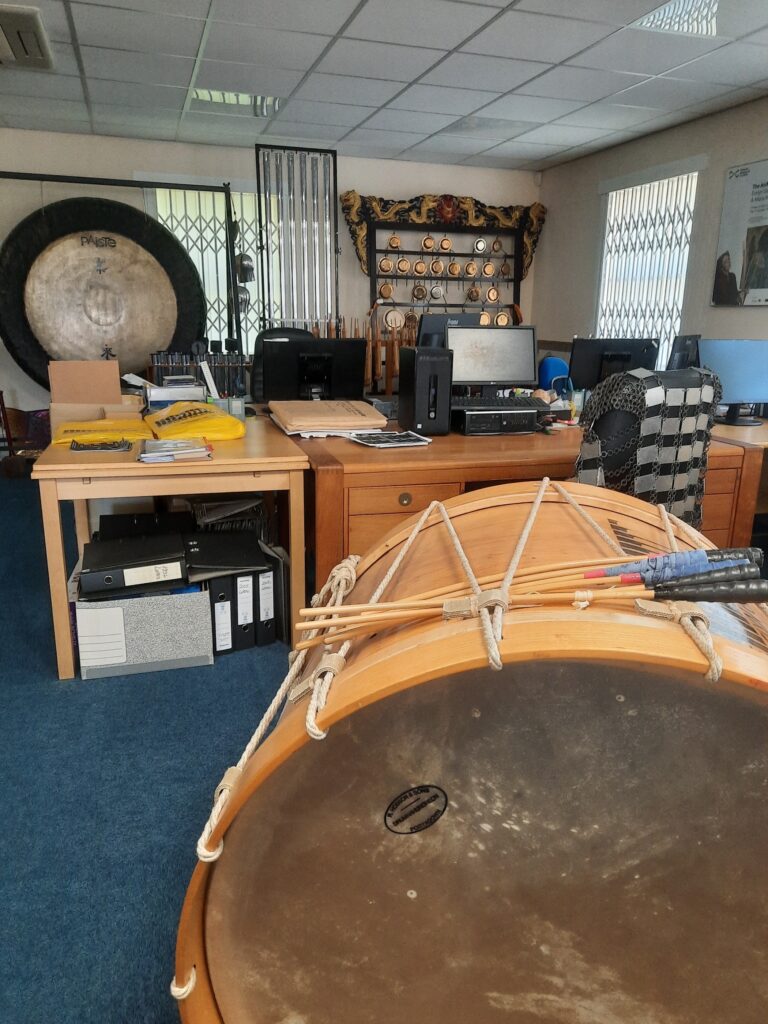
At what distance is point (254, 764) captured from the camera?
1.85ft

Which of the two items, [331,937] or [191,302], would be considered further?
[191,302]

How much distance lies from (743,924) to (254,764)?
459 millimetres

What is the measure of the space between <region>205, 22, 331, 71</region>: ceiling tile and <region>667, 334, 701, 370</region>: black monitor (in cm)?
222

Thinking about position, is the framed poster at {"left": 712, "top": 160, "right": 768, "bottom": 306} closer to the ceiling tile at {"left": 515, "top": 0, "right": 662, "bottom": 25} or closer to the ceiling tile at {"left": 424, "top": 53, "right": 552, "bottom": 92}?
the ceiling tile at {"left": 424, "top": 53, "right": 552, "bottom": 92}

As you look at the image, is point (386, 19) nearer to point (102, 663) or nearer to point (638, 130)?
point (638, 130)

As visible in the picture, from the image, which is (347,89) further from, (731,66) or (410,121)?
(731,66)

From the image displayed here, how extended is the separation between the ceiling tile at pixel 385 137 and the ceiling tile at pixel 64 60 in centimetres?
192

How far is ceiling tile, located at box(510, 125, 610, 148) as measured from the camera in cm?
490

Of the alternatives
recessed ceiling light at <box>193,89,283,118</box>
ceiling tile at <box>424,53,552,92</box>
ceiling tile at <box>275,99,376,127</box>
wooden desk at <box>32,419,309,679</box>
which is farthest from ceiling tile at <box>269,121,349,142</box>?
wooden desk at <box>32,419,309,679</box>

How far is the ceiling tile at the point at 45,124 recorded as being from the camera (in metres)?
4.82

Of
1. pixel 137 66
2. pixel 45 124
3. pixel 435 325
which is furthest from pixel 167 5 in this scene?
pixel 45 124

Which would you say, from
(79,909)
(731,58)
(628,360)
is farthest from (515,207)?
(79,909)

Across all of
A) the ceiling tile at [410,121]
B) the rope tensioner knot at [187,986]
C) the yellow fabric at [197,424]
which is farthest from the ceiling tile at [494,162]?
the rope tensioner knot at [187,986]

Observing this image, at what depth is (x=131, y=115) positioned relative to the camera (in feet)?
15.5
